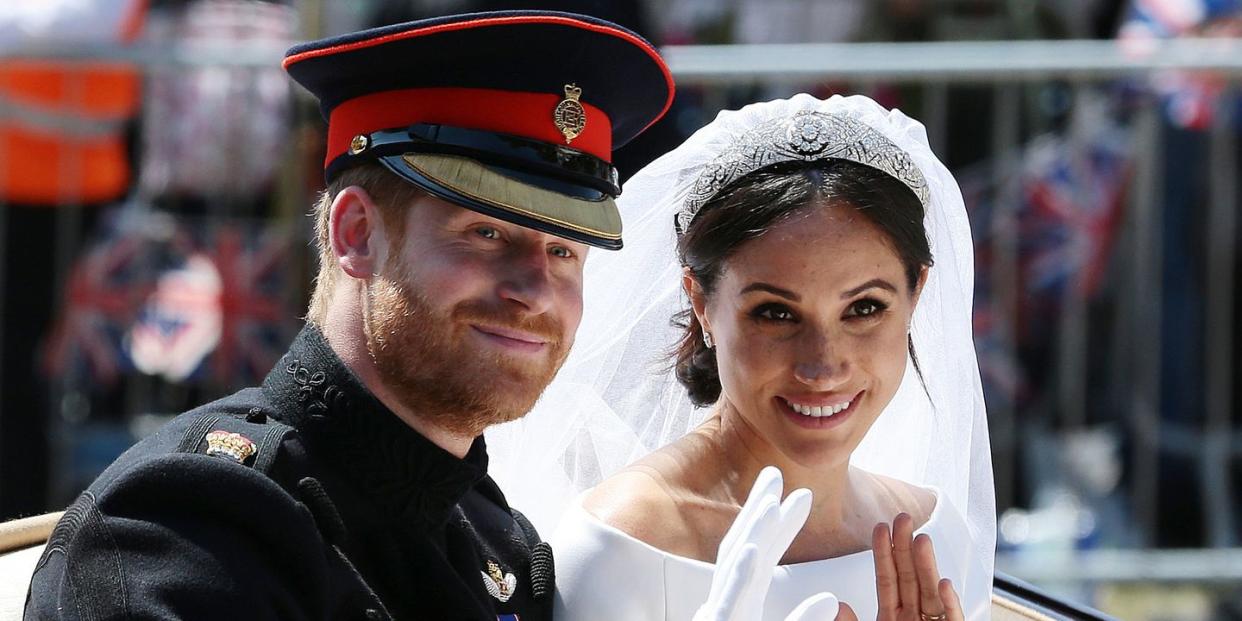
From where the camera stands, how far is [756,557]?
1.94m

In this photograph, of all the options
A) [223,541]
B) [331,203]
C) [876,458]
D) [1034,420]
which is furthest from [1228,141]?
[223,541]

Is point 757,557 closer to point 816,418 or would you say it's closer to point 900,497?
point 816,418

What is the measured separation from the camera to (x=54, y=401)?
4961 mm

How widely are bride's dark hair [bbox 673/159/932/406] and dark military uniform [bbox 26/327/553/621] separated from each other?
512 mm

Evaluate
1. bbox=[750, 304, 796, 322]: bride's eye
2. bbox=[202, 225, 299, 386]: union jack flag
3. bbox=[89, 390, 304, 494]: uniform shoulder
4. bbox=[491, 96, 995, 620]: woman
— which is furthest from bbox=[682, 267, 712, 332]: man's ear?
bbox=[202, 225, 299, 386]: union jack flag

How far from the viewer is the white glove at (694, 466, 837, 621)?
194 cm

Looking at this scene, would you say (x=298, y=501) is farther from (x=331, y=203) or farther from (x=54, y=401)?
(x=54, y=401)

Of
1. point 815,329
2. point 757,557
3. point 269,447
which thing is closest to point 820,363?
point 815,329

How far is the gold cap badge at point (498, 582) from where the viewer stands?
2.22 metres

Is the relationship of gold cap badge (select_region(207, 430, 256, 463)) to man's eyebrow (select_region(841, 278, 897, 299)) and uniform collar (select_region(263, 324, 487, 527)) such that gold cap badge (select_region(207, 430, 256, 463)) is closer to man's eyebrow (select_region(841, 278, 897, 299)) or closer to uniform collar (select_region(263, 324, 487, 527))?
uniform collar (select_region(263, 324, 487, 527))

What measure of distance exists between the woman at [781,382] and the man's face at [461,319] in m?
0.43

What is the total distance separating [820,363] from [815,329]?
49mm

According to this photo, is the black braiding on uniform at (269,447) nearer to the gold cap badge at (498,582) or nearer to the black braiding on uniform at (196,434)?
the black braiding on uniform at (196,434)

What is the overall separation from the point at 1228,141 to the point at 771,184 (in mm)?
2664
